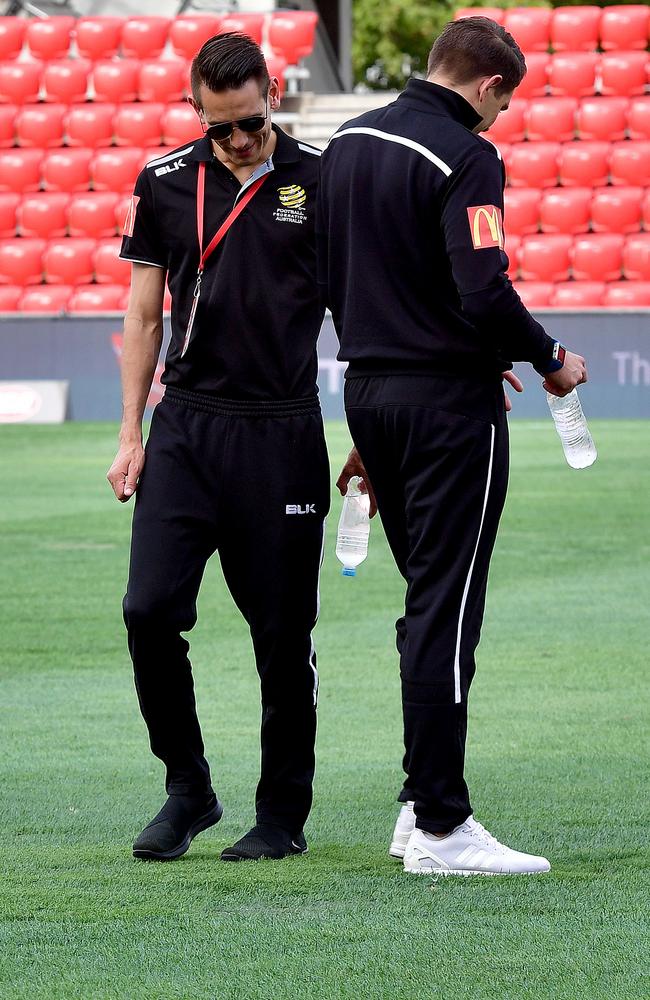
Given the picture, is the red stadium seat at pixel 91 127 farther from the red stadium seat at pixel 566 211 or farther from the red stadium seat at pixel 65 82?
the red stadium seat at pixel 566 211

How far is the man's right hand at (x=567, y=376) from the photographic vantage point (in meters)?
3.49

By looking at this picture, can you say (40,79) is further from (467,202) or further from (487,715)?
(467,202)

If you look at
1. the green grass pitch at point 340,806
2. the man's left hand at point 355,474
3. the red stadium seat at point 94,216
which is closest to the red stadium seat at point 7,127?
the red stadium seat at point 94,216

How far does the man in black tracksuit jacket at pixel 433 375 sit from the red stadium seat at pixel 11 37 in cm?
2278

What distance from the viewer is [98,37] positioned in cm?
2462

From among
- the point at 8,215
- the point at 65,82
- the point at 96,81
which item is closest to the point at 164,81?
the point at 96,81

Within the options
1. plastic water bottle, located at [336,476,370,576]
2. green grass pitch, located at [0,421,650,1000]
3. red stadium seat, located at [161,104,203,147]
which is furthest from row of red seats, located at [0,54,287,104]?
plastic water bottle, located at [336,476,370,576]

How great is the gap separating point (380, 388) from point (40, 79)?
22.0m

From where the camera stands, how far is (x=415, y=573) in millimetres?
3498

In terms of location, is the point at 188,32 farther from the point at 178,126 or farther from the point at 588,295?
the point at 588,295

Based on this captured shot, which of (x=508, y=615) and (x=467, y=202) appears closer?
(x=467, y=202)

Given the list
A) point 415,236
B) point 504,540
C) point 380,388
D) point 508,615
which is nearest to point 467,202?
point 415,236

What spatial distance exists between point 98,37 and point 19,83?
1.64 meters

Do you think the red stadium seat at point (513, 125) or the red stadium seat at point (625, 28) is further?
the red stadium seat at point (625, 28)
